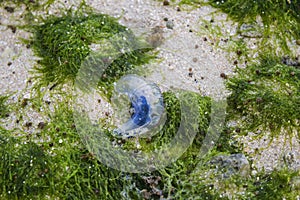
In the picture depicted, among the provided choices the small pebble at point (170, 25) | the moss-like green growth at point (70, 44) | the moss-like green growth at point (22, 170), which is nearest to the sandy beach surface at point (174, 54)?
the small pebble at point (170, 25)

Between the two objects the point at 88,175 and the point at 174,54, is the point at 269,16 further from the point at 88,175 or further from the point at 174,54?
the point at 88,175

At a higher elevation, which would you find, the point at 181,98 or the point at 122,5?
the point at 122,5

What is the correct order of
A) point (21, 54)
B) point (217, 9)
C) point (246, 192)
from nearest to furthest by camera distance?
1. point (246, 192)
2. point (21, 54)
3. point (217, 9)

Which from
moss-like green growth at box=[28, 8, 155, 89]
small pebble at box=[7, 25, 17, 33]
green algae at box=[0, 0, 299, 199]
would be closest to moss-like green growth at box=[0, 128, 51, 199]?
green algae at box=[0, 0, 299, 199]

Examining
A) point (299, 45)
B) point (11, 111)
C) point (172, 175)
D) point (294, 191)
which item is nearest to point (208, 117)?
point (172, 175)

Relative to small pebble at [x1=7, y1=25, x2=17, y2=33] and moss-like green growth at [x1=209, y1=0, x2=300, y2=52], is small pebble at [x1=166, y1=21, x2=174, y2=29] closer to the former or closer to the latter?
moss-like green growth at [x1=209, y1=0, x2=300, y2=52]

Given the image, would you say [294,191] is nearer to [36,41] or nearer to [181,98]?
[181,98]
